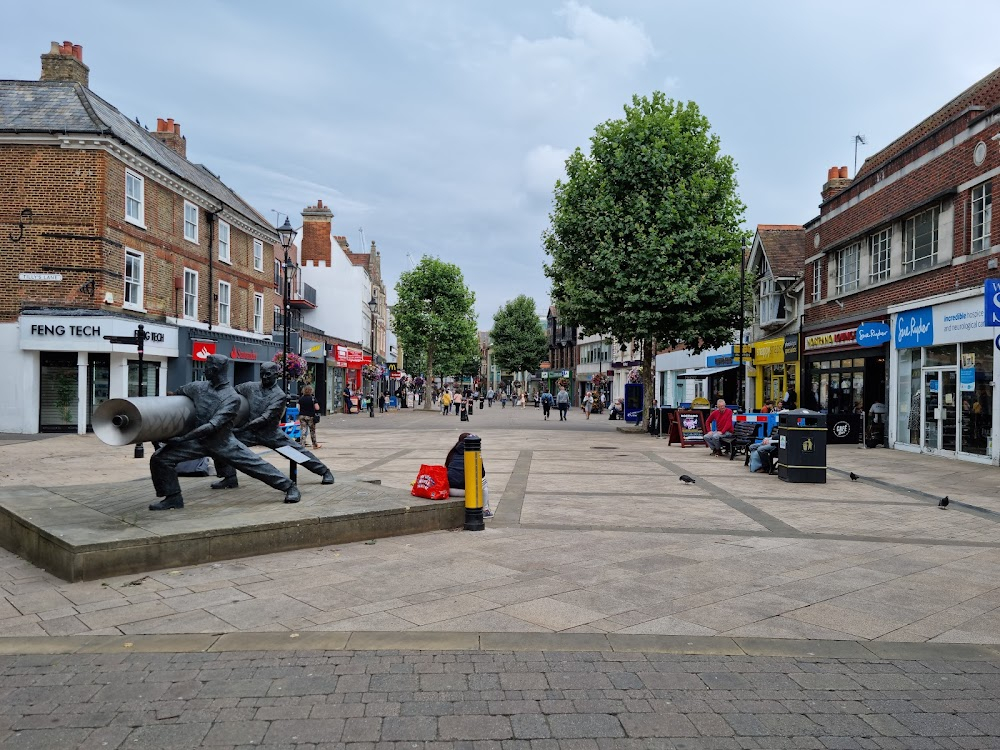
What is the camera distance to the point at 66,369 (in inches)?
840

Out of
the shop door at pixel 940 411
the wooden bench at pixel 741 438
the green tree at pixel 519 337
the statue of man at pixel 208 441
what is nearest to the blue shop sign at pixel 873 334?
the shop door at pixel 940 411

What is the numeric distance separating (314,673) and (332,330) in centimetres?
5038

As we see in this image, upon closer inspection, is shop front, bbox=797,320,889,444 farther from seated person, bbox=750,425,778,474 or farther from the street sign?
the street sign

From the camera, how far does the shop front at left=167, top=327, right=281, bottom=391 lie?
25.2 m

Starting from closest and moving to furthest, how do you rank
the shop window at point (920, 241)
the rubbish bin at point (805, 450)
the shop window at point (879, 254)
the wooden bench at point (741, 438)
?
the rubbish bin at point (805, 450) → the wooden bench at point (741, 438) → the shop window at point (920, 241) → the shop window at point (879, 254)

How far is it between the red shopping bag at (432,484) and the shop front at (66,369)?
1525 cm

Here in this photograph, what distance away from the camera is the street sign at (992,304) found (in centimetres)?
1110

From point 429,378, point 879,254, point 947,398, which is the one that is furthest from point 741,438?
point 429,378

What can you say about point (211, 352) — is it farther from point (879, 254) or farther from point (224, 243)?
point (879, 254)

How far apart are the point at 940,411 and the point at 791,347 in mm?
9175

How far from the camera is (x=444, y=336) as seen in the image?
4806cm

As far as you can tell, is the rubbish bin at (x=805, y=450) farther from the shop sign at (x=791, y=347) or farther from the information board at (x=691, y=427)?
the shop sign at (x=791, y=347)

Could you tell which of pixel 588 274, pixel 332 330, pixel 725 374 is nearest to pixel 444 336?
pixel 332 330

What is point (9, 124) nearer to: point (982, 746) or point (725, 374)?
point (982, 746)
